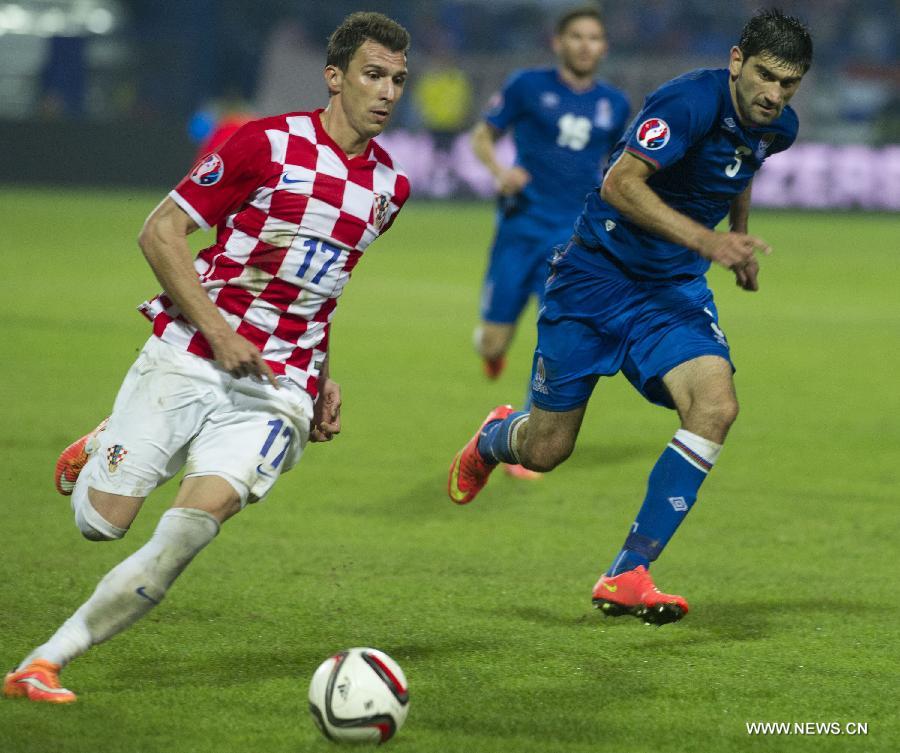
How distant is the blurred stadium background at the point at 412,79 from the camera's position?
95.5 ft

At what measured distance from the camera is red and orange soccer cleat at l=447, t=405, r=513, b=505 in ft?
20.9

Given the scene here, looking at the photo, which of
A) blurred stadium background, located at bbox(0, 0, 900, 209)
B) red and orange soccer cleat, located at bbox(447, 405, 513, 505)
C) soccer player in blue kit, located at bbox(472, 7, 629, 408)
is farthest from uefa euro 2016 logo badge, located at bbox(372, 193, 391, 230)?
blurred stadium background, located at bbox(0, 0, 900, 209)

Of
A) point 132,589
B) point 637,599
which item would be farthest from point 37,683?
point 637,599

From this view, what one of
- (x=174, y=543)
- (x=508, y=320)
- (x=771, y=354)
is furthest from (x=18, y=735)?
(x=771, y=354)

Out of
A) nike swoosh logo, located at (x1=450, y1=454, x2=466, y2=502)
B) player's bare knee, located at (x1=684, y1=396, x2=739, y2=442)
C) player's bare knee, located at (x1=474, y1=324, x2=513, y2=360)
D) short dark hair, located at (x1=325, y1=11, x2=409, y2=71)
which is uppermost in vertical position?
short dark hair, located at (x1=325, y1=11, x2=409, y2=71)

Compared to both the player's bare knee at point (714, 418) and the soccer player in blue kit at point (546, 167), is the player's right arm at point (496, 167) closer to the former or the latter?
the soccer player in blue kit at point (546, 167)

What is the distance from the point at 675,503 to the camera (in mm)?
5000

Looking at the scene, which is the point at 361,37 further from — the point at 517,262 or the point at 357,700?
the point at 517,262

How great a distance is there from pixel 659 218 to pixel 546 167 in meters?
4.08

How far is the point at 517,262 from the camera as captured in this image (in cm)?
887

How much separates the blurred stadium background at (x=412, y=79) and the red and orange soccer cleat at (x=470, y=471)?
21.2 m

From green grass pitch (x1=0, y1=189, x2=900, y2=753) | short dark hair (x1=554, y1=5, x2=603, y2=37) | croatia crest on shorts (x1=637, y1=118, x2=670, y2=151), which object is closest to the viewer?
green grass pitch (x1=0, y1=189, x2=900, y2=753)

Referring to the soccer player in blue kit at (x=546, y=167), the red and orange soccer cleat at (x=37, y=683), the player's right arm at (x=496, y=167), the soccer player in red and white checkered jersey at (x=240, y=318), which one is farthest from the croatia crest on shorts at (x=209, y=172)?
the soccer player in blue kit at (x=546, y=167)

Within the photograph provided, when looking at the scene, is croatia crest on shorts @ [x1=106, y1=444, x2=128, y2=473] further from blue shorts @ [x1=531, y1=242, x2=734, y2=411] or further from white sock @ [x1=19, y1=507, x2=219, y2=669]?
blue shorts @ [x1=531, y1=242, x2=734, y2=411]
